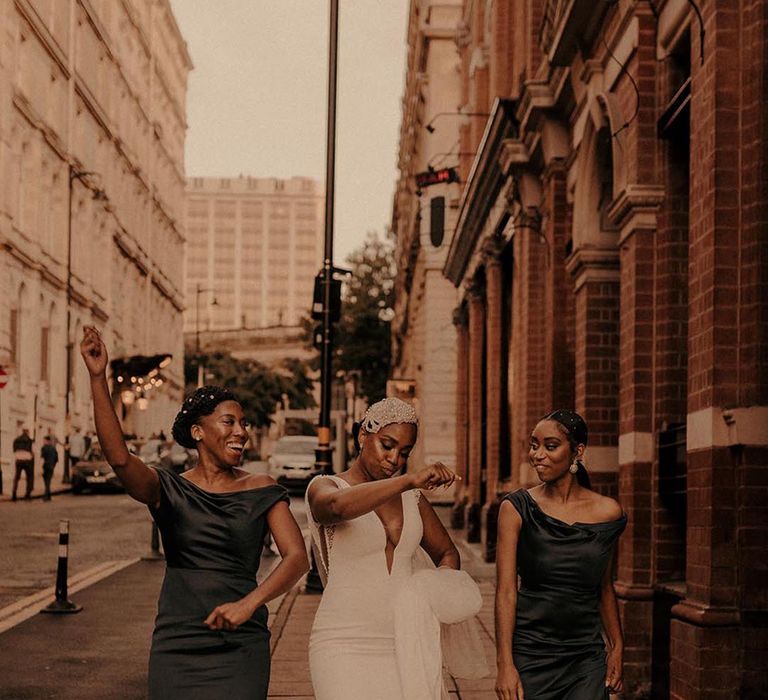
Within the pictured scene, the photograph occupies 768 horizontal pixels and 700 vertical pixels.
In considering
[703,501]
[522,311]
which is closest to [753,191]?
[703,501]

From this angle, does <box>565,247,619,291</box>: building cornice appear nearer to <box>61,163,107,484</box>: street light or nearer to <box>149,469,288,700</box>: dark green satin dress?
<box>149,469,288,700</box>: dark green satin dress

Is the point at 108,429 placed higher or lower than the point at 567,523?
higher

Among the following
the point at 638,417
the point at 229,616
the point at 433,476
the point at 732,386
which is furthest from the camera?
the point at 638,417

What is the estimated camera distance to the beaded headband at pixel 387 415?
5305mm

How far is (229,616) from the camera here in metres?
5.09

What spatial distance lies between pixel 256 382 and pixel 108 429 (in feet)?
316

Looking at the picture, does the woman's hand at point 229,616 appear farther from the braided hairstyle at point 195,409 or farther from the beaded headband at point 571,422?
the beaded headband at point 571,422

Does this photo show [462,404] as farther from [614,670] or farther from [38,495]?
[614,670]

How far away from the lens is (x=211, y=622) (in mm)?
5102

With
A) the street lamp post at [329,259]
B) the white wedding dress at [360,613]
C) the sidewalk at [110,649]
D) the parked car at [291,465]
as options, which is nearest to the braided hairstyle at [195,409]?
the white wedding dress at [360,613]

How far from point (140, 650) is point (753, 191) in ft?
21.6

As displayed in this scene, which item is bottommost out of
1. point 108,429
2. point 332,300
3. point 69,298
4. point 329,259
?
point 108,429

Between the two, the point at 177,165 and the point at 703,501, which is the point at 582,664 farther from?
the point at 177,165

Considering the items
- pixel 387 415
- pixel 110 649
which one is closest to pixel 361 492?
pixel 387 415
